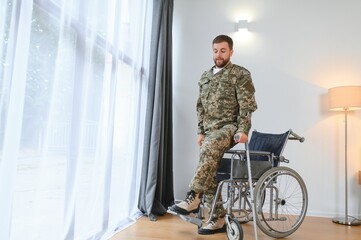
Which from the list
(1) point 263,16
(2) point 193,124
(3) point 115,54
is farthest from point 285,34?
(3) point 115,54

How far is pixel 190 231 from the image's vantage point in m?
2.16

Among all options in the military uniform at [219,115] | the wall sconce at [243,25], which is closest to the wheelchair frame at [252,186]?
the military uniform at [219,115]

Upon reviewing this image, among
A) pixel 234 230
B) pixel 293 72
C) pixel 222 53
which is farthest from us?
pixel 293 72

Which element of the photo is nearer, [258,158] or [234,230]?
[234,230]

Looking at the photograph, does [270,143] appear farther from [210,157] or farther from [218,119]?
[210,157]

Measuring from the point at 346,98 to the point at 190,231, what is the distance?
183 cm

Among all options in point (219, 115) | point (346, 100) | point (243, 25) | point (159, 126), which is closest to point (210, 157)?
point (219, 115)

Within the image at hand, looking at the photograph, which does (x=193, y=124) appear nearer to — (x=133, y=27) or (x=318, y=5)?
(x=133, y=27)

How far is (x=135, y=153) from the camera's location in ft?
8.32

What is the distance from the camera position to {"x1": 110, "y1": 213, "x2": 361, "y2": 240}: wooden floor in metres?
2.00

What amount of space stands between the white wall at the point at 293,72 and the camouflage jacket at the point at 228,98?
45.2 inches

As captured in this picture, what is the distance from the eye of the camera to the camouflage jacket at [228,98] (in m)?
1.97

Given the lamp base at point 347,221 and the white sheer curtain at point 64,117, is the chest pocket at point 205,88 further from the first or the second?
the lamp base at point 347,221

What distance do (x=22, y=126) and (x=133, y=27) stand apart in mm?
1452
